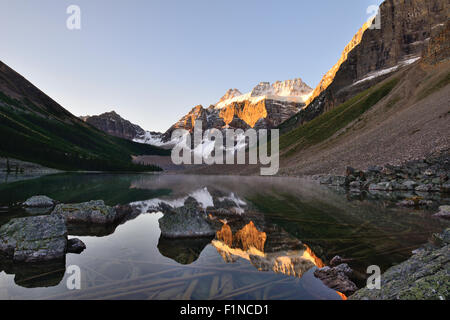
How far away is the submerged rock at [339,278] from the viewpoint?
21.6 feet

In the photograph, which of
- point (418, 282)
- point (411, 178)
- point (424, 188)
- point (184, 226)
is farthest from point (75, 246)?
point (411, 178)

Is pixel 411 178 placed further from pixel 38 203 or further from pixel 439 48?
pixel 439 48

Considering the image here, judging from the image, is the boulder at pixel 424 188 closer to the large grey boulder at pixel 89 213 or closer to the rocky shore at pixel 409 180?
the rocky shore at pixel 409 180

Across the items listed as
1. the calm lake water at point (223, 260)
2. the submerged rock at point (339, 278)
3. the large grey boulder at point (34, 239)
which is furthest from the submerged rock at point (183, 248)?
the submerged rock at point (339, 278)

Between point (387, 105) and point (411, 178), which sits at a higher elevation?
point (387, 105)

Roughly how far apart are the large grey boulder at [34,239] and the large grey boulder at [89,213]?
171 inches

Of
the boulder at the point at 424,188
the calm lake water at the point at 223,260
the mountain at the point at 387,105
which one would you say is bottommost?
the calm lake water at the point at 223,260

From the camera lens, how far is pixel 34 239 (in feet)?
30.7

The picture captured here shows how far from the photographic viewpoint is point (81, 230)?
1321 centimetres

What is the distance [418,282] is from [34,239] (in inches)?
460

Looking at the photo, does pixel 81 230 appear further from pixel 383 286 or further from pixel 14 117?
pixel 14 117

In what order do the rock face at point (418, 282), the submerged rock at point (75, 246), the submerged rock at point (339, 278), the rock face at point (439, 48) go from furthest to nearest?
the rock face at point (439, 48) < the submerged rock at point (75, 246) < the submerged rock at point (339, 278) < the rock face at point (418, 282)

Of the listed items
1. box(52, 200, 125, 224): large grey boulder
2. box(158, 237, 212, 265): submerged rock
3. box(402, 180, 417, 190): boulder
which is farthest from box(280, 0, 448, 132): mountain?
box(158, 237, 212, 265): submerged rock
